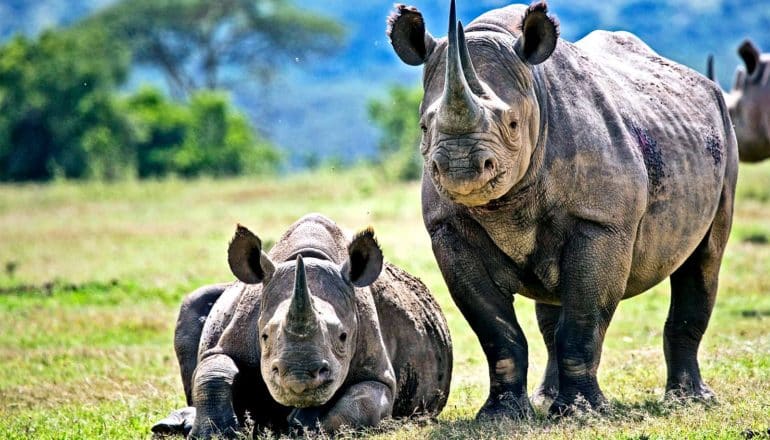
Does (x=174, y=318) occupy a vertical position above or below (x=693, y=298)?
below

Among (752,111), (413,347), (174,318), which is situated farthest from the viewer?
(752,111)

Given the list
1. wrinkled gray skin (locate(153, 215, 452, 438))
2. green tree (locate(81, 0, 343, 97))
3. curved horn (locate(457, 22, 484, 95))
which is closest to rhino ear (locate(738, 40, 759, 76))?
wrinkled gray skin (locate(153, 215, 452, 438))

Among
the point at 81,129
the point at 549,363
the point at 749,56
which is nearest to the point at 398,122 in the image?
the point at 81,129

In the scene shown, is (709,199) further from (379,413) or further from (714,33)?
(714,33)

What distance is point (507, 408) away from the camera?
9164mm

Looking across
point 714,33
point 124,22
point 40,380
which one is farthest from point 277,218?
point 714,33

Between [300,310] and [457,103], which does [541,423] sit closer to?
[300,310]

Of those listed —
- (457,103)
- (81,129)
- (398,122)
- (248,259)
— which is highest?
(398,122)

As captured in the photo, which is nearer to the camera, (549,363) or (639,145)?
(639,145)

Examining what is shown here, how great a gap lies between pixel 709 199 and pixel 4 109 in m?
36.3

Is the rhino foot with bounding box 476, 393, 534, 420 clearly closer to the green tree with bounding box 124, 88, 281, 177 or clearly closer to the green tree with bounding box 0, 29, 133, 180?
the green tree with bounding box 0, 29, 133, 180

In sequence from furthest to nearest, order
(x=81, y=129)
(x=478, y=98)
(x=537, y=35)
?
(x=81, y=129), (x=537, y=35), (x=478, y=98)

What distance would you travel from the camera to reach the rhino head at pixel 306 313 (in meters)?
8.30

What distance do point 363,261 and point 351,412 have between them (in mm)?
928
